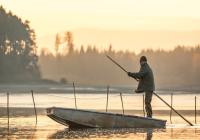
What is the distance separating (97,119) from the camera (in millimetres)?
29312

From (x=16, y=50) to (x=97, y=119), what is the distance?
4623 inches

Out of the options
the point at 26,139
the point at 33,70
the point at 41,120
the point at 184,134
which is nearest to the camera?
the point at 26,139

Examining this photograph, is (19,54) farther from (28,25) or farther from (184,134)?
(184,134)

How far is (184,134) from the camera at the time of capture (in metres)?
27.2

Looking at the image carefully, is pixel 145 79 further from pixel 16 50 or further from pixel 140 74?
pixel 16 50

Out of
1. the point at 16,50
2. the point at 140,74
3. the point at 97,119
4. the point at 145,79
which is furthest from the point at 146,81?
the point at 16,50

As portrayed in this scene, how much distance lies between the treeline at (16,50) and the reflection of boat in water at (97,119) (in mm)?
108333

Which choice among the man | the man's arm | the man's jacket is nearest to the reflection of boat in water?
the man

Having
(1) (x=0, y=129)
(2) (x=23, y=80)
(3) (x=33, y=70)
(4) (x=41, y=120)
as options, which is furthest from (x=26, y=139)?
(3) (x=33, y=70)

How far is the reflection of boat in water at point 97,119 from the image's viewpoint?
29188 millimetres

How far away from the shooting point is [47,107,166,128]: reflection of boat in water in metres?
29.2

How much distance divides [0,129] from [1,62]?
4476 inches

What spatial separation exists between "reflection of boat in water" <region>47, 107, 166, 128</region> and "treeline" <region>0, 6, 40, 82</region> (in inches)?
4265

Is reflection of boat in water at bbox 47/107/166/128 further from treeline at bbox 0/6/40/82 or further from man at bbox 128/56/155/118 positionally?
treeline at bbox 0/6/40/82
